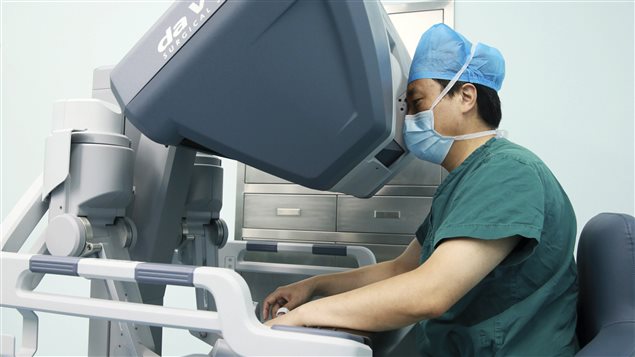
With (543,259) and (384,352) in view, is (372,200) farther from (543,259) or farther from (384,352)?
(543,259)

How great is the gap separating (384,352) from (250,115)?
616mm

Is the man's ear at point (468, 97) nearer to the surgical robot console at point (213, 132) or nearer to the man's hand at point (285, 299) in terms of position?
the surgical robot console at point (213, 132)

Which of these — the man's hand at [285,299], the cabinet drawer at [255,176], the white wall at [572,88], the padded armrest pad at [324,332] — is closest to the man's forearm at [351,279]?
the man's hand at [285,299]

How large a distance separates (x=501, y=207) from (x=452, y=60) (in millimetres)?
356

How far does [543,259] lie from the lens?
3.34 feet

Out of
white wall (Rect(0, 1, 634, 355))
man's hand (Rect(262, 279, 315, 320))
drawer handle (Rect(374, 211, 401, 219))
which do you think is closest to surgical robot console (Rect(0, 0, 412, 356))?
man's hand (Rect(262, 279, 315, 320))

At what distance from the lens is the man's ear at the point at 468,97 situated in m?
1.14

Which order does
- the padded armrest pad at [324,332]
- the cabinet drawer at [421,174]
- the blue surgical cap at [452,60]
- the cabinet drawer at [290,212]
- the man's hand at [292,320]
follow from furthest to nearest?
the cabinet drawer at [290,212], the cabinet drawer at [421,174], the blue surgical cap at [452,60], the man's hand at [292,320], the padded armrest pad at [324,332]

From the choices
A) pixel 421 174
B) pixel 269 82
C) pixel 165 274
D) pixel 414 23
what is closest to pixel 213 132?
pixel 269 82

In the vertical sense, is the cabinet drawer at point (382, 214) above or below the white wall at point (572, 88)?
below

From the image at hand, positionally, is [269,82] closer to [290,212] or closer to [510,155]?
[510,155]

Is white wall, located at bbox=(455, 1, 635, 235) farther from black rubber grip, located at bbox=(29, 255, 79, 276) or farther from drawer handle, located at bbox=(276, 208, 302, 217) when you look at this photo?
black rubber grip, located at bbox=(29, 255, 79, 276)

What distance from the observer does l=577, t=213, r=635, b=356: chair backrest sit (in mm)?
1010

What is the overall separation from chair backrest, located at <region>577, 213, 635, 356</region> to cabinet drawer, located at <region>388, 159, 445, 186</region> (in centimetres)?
68
